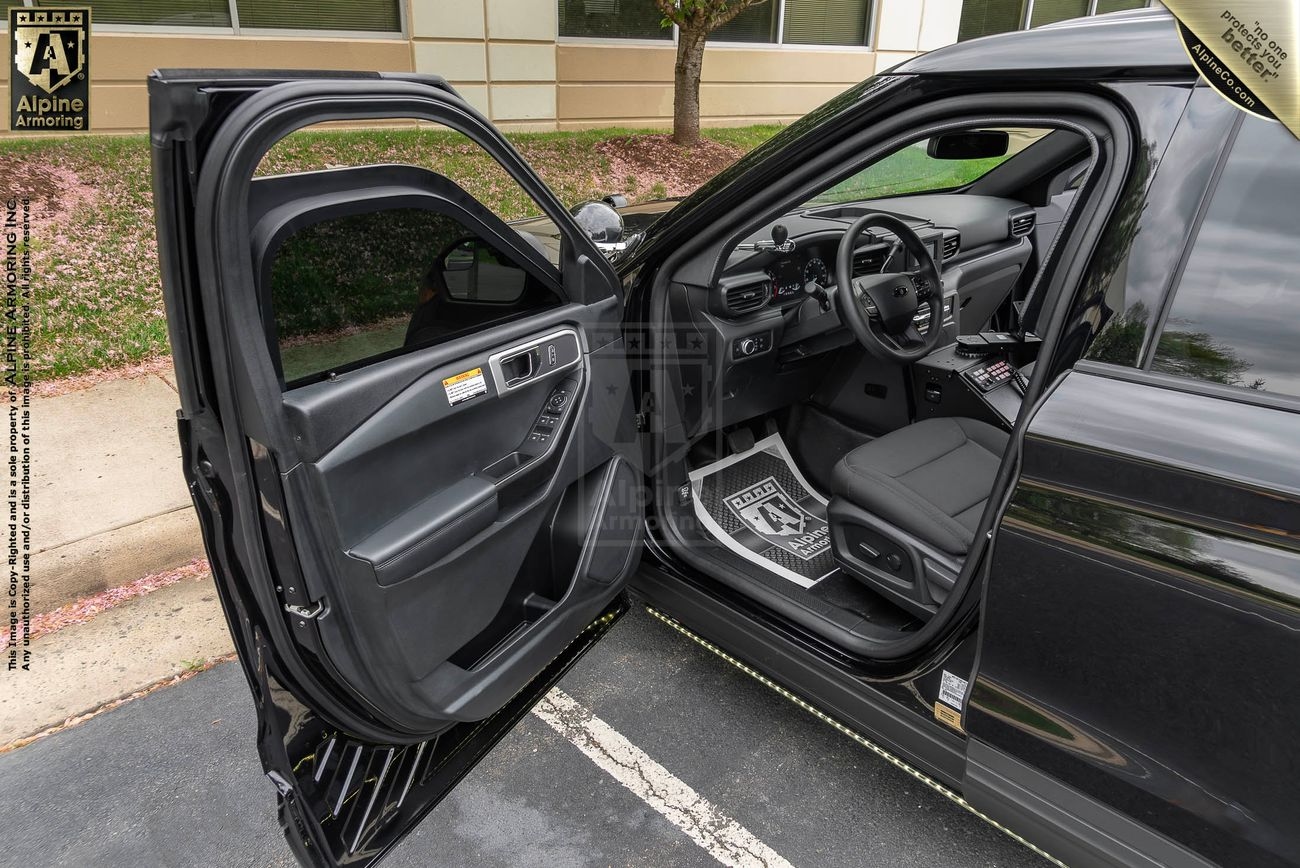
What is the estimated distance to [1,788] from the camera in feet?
7.11

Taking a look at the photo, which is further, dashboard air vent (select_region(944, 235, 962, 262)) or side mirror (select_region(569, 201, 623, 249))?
dashboard air vent (select_region(944, 235, 962, 262))

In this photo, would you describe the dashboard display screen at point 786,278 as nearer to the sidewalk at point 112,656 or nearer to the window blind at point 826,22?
the sidewalk at point 112,656

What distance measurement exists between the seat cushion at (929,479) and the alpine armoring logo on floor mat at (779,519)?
42 centimetres

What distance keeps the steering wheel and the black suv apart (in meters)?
0.04

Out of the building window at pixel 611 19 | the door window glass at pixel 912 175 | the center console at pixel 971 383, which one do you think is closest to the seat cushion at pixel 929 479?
the center console at pixel 971 383

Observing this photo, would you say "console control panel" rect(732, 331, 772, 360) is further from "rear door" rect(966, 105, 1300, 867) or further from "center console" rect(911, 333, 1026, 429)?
"rear door" rect(966, 105, 1300, 867)

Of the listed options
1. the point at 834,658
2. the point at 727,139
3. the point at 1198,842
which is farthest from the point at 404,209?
the point at 727,139

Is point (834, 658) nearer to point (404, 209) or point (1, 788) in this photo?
point (404, 209)

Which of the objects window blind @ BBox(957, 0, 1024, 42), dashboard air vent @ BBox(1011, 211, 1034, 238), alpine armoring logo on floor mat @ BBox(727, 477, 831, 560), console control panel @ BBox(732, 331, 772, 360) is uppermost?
window blind @ BBox(957, 0, 1024, 42)

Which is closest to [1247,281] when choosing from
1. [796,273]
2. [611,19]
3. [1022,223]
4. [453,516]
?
[453,516]

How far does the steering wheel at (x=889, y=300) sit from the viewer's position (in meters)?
2.40

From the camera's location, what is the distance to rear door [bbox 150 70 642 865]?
133 cm

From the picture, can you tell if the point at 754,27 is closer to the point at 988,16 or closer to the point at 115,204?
the point at 988,16

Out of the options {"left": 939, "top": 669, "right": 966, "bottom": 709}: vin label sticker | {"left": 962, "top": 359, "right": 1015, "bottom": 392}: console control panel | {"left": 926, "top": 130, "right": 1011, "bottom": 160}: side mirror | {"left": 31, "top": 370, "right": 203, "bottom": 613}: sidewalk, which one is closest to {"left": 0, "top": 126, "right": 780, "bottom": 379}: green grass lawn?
{"left": 31, "top": 370, "right": 203, "bottom": 613}: sidewalk
